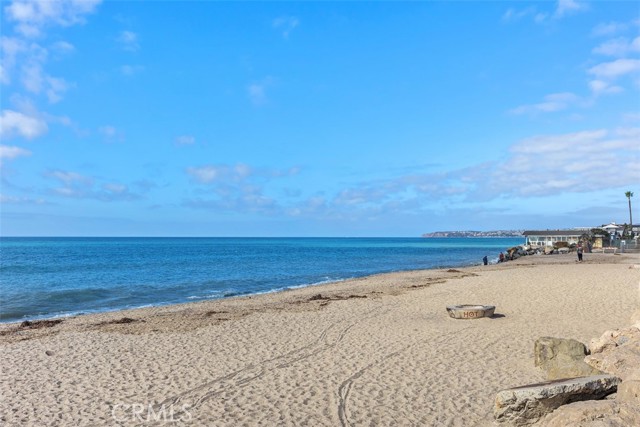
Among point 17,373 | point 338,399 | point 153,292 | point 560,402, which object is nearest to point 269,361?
point 338,399

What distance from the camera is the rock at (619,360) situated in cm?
638

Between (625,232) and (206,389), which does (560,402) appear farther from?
(625,232)

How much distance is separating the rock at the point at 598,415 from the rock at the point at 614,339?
3.99 m

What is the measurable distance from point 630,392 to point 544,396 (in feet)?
3.54

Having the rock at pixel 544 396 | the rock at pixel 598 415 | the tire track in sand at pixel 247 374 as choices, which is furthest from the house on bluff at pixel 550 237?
the rock at pixel 598 415

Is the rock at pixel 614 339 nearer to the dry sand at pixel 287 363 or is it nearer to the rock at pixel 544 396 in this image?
the dry sand at pixel 287 363

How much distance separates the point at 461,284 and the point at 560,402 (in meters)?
18.5

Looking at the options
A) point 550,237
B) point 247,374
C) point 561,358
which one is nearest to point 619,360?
point 561,358

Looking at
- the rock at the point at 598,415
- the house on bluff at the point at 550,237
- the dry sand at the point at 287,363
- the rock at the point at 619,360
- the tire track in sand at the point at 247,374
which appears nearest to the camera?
the rock at the point at 598,415

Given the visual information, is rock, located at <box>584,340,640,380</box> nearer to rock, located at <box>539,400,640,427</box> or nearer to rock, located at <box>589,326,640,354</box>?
rock, located at <box>589,326,640,354</box>

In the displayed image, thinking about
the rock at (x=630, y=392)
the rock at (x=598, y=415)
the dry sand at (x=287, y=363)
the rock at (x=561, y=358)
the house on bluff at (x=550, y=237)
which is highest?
the house on bluff at (x=550, y=237)

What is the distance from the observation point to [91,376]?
8.79m

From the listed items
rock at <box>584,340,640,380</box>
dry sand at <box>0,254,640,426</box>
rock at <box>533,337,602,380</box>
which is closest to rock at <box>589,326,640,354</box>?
rock at <box>533,337,602,380</box>

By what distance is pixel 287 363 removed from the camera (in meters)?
9.37
